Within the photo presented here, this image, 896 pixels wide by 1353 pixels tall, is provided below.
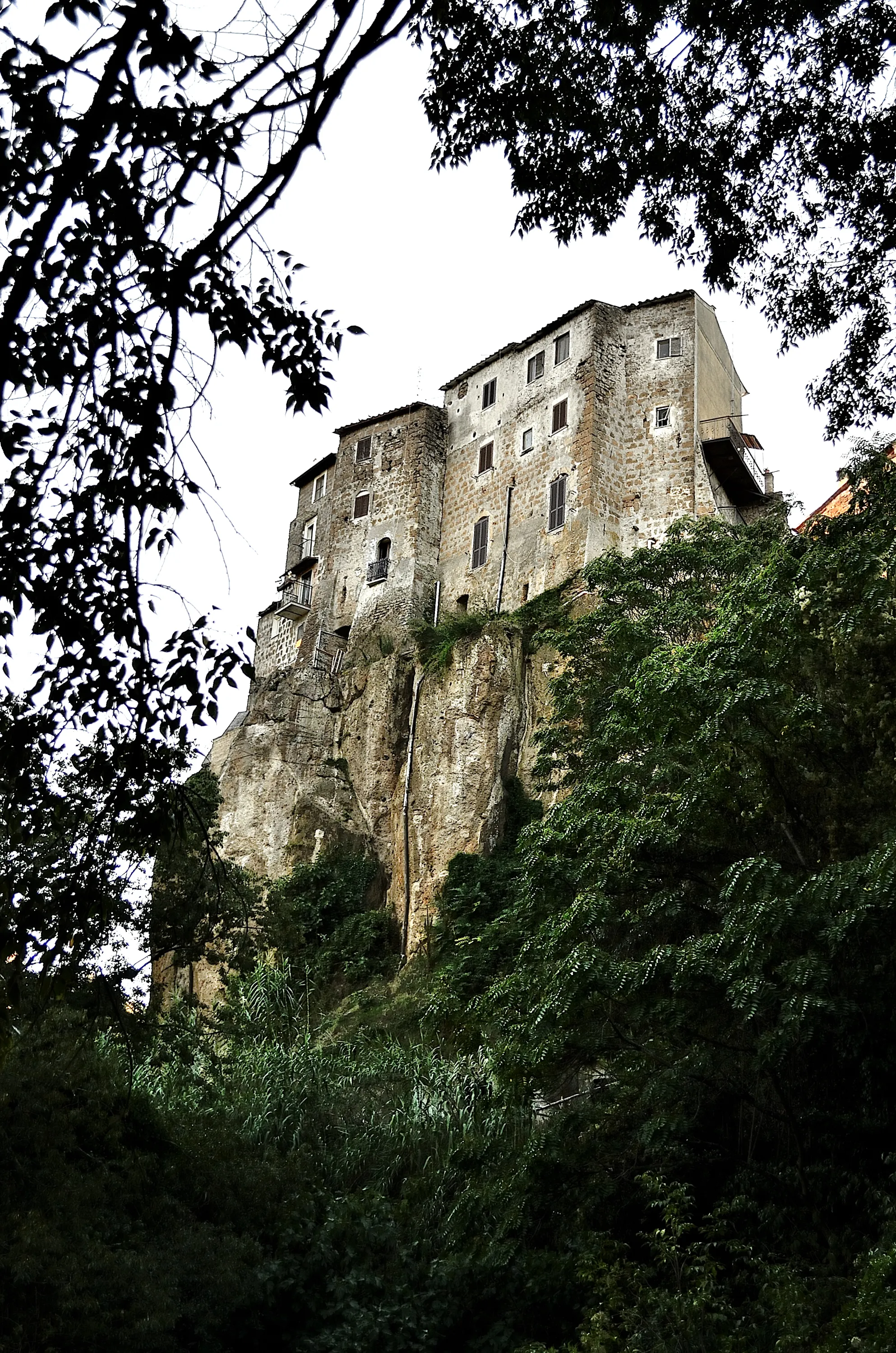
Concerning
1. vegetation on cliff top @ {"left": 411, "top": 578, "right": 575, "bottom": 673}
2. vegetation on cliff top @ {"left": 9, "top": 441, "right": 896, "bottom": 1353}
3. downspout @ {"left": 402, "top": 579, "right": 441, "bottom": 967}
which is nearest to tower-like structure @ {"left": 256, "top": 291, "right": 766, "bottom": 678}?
vegetation on cliff top @ {"left": 411, "top": 578, "right": 575, "bottom": 673}

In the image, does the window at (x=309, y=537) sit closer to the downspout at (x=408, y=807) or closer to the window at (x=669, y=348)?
the downspout at (x=408, y=807)

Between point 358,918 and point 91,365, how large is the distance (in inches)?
898

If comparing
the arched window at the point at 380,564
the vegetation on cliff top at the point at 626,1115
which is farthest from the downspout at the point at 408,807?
the vegetation on cliff top at the point at 626,1115

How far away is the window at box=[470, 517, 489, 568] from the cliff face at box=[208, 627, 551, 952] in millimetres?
3463

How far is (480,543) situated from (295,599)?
6.62 meters

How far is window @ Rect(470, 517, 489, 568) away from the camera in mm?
33844

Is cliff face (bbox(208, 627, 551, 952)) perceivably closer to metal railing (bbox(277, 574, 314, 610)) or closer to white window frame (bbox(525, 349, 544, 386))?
metal railing (bbox(277, 574, 314, 610))

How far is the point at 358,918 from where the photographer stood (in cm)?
2709

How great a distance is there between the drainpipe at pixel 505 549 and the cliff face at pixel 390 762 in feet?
8.89

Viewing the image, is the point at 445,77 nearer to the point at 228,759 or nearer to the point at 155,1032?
the point at 155,1032

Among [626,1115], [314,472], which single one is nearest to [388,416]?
[314,472]

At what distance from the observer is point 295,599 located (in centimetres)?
3781

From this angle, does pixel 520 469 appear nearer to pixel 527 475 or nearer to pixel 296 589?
pixel 527 475

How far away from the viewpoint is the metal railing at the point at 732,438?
3188 centimetres
